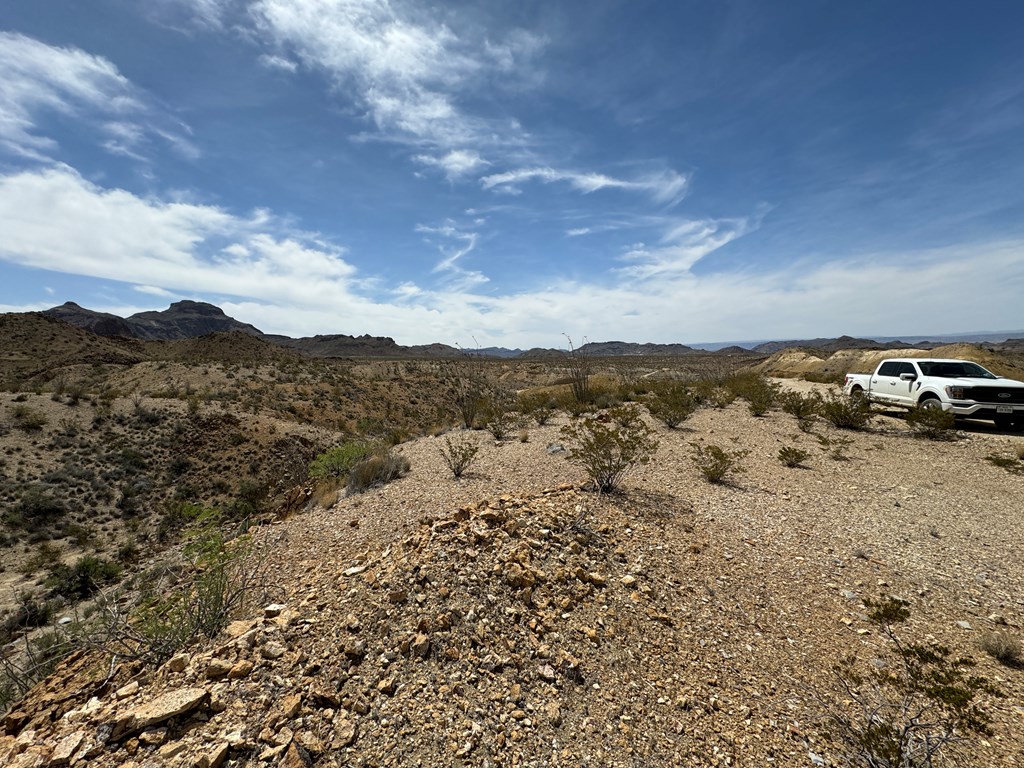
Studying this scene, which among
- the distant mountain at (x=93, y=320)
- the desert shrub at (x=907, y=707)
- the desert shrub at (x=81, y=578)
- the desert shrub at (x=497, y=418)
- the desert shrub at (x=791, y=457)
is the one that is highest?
the distant mountain at (x=93, y=320)

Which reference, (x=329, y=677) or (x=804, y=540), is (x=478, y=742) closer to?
(x=329, y=677)

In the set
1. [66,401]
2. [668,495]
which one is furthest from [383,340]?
[668,495]

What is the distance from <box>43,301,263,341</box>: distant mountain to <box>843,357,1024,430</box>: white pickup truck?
118 metres

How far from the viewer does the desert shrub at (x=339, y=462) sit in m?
9.83

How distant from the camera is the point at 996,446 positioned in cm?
977

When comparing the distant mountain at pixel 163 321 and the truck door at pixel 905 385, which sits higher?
the distant mountain at pixel 163 321

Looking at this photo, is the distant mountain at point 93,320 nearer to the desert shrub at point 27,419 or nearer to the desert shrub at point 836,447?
the desert shrub at point 27,419

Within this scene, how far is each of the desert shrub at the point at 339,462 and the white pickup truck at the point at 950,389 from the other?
14555 millimetres

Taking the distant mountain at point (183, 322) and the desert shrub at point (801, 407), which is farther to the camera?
the distant mountain at point (183, 322)

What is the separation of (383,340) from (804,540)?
145467 millimetres

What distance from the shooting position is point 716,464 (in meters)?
7.83

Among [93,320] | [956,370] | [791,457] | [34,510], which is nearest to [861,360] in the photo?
[956,370]

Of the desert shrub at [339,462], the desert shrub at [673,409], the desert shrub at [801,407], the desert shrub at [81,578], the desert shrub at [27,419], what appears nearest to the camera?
the desert shrub at [339,462]

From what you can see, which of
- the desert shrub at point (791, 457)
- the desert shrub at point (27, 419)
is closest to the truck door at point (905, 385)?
the desert shrub at point (791, 457)
